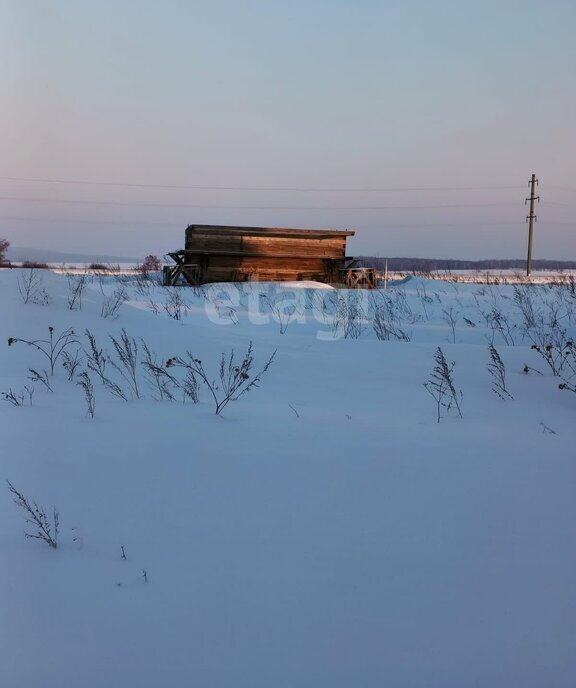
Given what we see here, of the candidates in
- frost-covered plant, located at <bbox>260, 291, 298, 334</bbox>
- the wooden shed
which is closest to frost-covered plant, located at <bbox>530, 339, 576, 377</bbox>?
frost-covered plant, located at <bbox>260, 291, 298, 334</bbox>

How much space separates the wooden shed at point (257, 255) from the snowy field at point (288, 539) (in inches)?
624

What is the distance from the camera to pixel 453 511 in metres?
2.32

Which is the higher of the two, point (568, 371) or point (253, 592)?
point (568, 371)

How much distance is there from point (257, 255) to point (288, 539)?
722 inches

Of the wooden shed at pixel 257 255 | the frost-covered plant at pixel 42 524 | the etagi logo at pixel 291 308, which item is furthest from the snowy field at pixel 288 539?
the wooden shed at pixel 257 255

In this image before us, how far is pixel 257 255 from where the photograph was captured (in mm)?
20016

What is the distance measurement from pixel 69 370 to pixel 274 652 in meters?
3.71

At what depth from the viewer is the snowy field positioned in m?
1.48

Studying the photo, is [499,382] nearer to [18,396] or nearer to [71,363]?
[71,363]

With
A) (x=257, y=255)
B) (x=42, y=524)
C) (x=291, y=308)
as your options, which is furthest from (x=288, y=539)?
(x=257, y=255)

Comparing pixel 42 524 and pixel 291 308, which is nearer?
pixel 42 524

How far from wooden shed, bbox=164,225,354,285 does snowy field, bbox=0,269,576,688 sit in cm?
1585

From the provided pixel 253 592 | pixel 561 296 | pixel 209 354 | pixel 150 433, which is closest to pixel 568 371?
pixel 209 354

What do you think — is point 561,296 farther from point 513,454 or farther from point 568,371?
point 513,454
